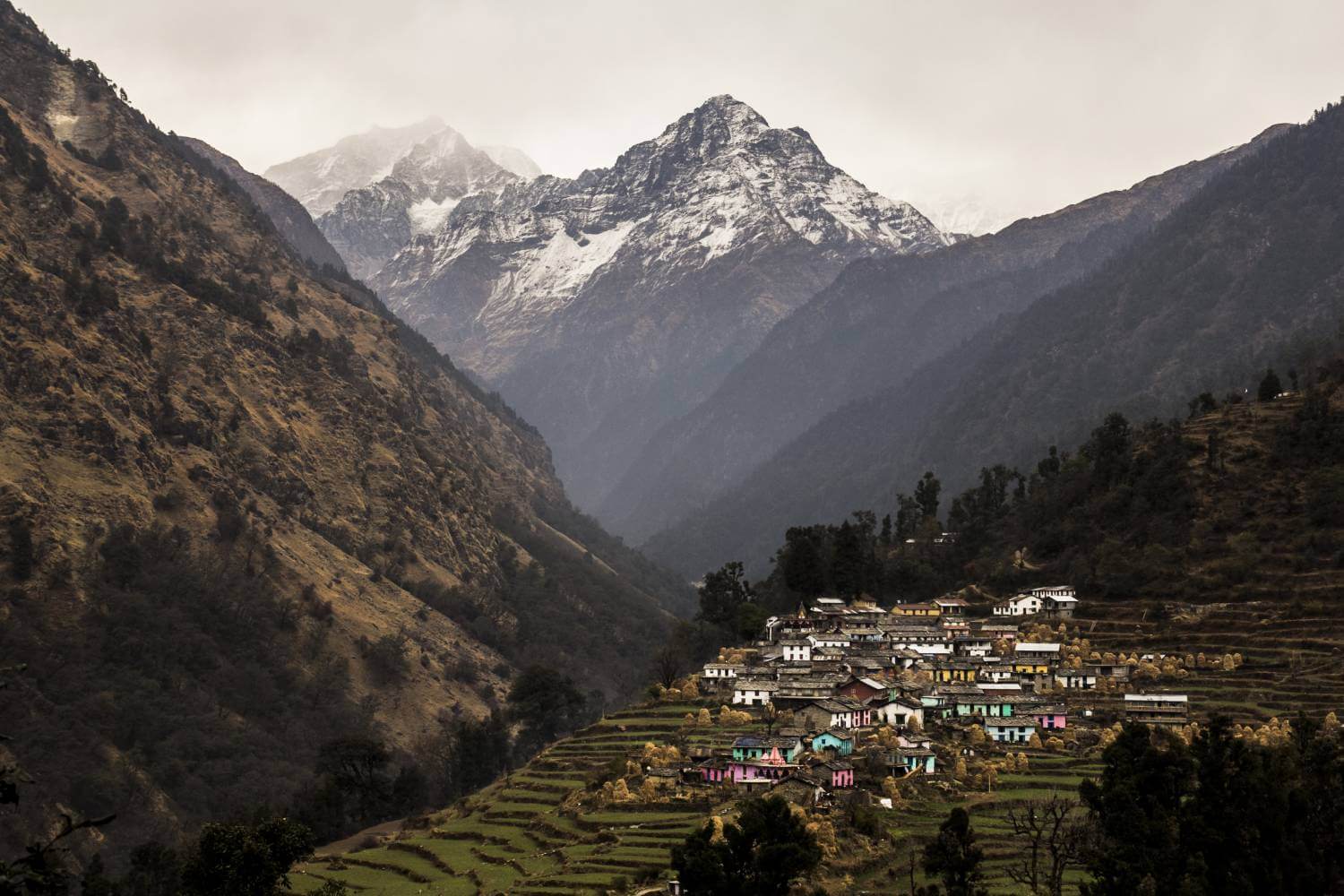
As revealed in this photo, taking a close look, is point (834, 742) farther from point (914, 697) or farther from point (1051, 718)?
point (1051, 718)

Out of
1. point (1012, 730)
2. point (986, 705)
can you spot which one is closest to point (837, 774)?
point (1012, 730)

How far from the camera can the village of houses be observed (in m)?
79.8

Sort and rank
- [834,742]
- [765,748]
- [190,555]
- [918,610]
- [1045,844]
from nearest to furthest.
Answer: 1. [1045,844]
2. [765,748]
3. [834,742]
4. [918,610]
5. [190,555]

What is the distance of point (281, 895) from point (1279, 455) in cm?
9581

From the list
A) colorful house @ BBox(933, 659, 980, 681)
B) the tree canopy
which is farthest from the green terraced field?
colorful house @ BBox(933, 659, 980, 681)

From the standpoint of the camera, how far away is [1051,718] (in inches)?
3489

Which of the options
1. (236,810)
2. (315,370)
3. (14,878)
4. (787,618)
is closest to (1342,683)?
(787,618)

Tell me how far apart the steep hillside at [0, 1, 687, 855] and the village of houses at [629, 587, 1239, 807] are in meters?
44.2

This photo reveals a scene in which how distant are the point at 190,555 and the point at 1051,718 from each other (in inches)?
Answer: 3615

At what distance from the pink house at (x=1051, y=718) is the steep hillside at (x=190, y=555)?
200 ft

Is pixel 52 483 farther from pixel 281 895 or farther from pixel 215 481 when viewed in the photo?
pixel 281 895

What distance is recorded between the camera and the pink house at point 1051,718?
290 ft

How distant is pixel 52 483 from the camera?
13512 centimetres

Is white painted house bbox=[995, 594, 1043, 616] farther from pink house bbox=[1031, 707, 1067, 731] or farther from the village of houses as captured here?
pink house bbox=[1031, 707, 1067, 731]
